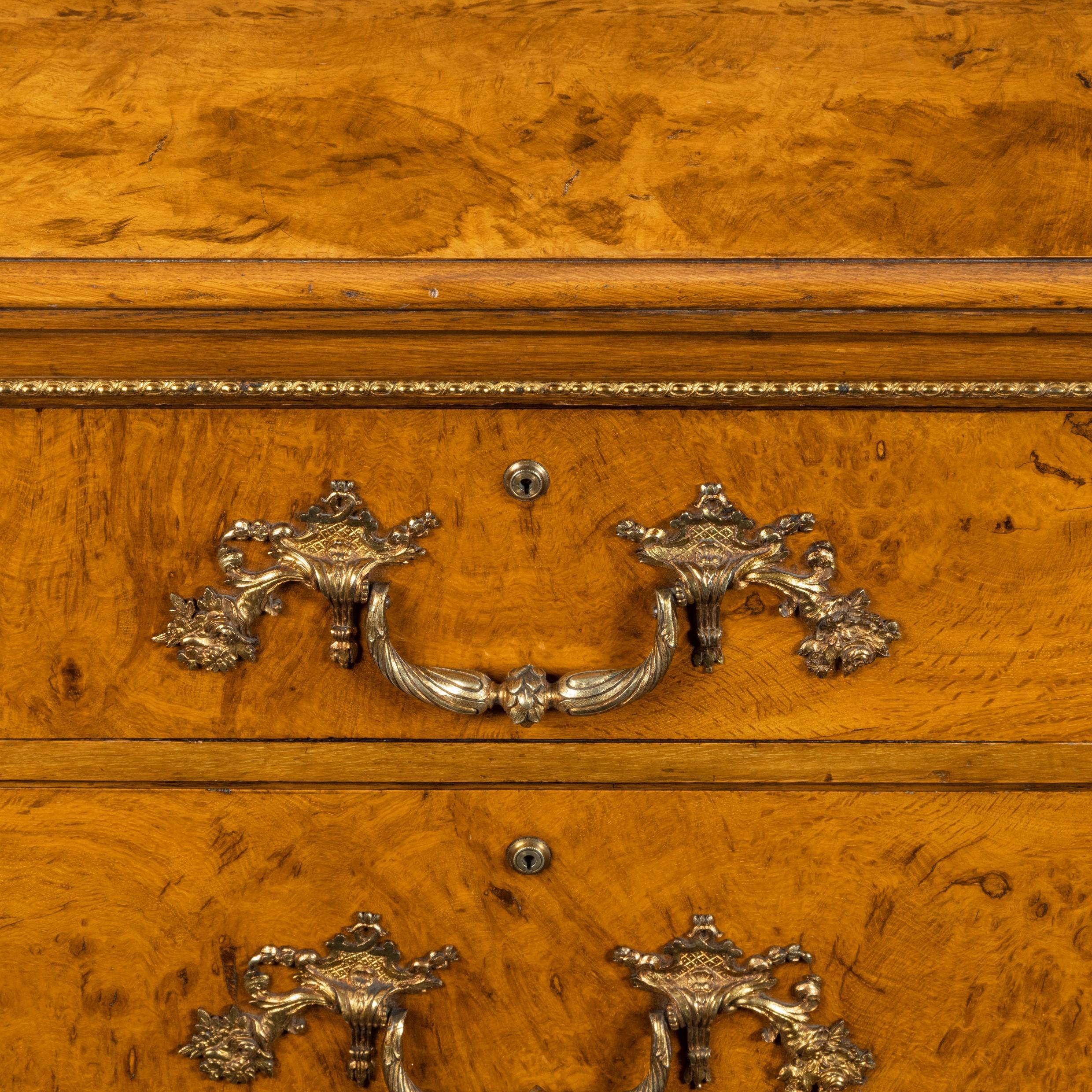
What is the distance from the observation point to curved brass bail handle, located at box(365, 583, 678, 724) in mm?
480

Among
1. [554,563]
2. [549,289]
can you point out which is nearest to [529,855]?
[554,563]

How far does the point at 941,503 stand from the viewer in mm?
490

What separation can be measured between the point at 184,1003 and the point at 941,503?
44 centimetres

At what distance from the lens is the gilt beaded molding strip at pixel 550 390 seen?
468mm

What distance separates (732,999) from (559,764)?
0.15 m

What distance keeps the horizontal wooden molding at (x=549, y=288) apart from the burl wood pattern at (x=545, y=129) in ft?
0.05

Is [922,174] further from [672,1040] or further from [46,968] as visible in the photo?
[46,968]

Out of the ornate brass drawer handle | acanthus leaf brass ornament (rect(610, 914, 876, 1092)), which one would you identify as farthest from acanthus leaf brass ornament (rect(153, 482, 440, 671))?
acanthus leaf brass ornament (rect(610, 914, 876, 1092))

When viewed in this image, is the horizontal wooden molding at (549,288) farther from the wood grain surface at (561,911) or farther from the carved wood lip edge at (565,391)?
the wood grain surface at (561,911)

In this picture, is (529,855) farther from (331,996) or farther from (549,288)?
(549,288)

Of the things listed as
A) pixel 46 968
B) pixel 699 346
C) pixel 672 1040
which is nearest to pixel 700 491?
pixel 699 346

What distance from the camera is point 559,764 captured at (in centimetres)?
53

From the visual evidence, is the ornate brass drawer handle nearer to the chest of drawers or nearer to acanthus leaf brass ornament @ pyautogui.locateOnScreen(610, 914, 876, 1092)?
the chest of drawers

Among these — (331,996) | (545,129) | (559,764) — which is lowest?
(331,996)
